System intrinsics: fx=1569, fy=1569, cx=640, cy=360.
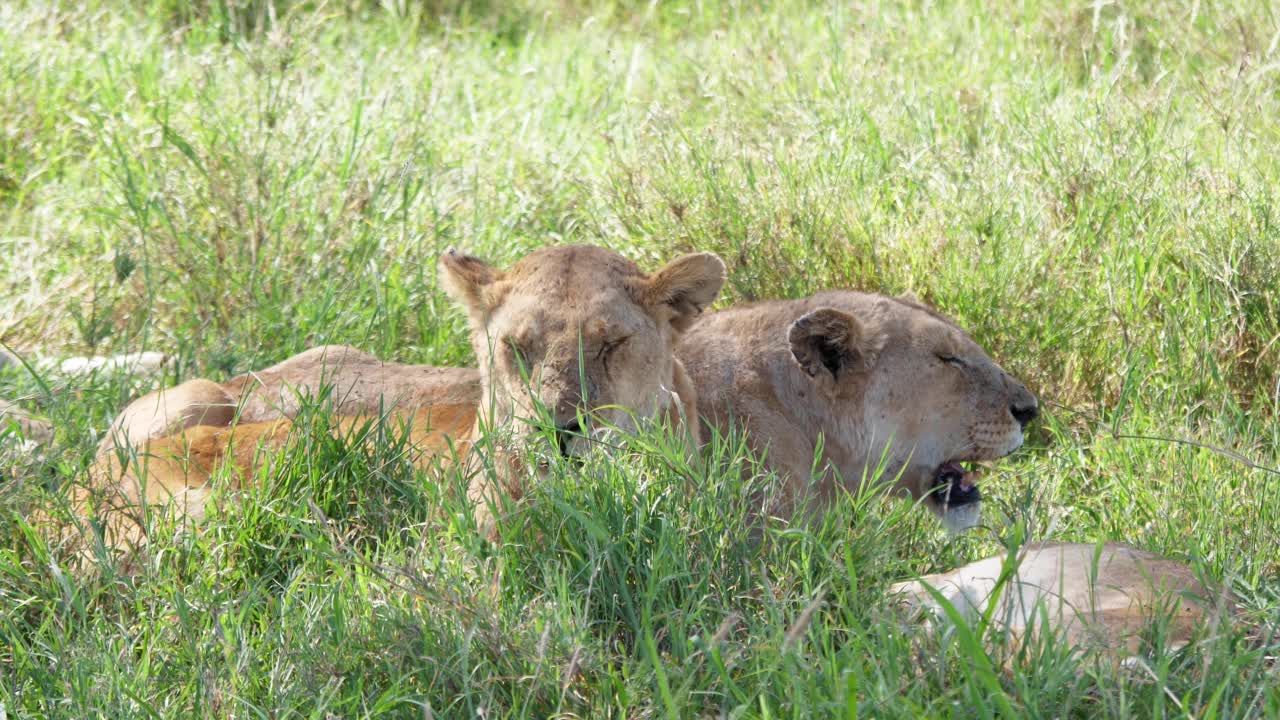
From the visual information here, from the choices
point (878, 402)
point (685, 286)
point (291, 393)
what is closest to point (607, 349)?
point (685, 286)

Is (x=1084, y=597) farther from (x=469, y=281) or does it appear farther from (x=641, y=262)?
(x=641, y=262)

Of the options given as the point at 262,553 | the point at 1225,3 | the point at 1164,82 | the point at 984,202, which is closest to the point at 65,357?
the point at 262,553

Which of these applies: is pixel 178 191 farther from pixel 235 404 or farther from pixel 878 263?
pixel 878 263

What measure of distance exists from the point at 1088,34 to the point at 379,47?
4.00 metres

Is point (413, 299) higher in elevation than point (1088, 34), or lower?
lower

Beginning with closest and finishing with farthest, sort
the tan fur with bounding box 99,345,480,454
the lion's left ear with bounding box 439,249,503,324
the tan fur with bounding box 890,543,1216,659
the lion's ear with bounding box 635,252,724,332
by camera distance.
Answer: the tan fur with bounding box 890,543,1216,659, the lion's ear with bounding box 635,252,724,332, the lion's left ear with bounding box 439,249,503,324, the tan fur with bounding box 99,345,480,454

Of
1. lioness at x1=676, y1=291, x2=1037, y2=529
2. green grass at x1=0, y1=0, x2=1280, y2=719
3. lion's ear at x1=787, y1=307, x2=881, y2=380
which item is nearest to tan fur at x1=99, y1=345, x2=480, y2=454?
green grass at x1=0, y1=0, x2=1280, y2=719

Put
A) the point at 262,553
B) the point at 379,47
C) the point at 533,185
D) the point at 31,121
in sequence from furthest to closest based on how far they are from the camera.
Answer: the point at 379,47 → the point at 31,121 → the point at 533,185 → the point at 262,553

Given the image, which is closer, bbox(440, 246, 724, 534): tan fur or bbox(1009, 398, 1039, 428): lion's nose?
bbox(440, 246, 724, 534): tan fur

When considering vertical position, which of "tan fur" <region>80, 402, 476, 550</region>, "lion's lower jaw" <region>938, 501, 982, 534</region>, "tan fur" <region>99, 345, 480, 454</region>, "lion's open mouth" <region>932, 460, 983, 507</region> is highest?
"tan fur" <region>80, 402, 476, 550</region>

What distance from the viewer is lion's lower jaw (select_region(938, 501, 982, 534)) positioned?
473 centimetres

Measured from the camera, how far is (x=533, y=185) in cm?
715

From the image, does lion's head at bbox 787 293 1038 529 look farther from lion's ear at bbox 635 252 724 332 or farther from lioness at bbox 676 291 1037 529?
lion's ear at bbox 635 252 724 332

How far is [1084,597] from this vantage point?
3664mm
